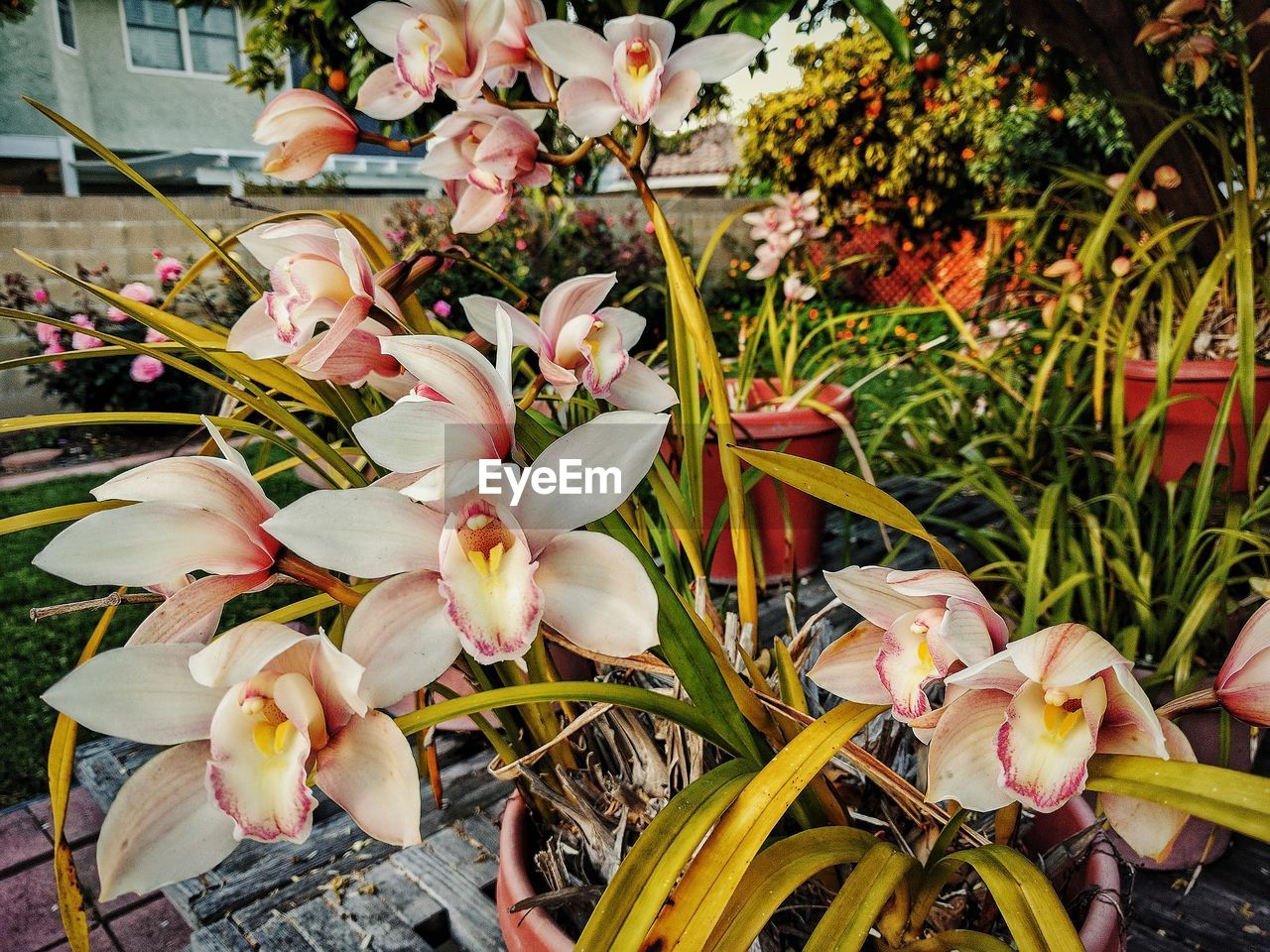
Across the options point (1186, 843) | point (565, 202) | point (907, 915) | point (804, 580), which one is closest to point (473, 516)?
point (907, 915)

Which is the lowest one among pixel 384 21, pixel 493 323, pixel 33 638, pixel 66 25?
pixel 33 638

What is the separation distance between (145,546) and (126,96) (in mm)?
10067

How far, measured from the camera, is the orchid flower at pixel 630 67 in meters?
0.64

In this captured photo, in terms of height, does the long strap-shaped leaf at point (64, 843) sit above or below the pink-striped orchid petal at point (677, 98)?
below

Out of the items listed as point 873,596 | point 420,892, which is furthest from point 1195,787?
point 420,892

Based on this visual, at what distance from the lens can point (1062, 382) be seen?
2.02 m

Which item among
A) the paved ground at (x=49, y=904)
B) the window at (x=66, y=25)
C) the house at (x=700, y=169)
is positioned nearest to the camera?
the paved ground at (x=49, y=904)

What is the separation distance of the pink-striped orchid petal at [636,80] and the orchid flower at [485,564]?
372mm

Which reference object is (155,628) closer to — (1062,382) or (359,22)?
(359,22)

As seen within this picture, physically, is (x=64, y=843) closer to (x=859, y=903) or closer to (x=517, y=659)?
(x=517, y=659)

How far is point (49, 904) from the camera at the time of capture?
1305 mm

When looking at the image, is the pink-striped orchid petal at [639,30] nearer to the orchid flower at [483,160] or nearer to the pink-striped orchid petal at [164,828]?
the orchid flower at [483,160]

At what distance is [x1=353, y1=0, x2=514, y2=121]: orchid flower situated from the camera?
63 cm
